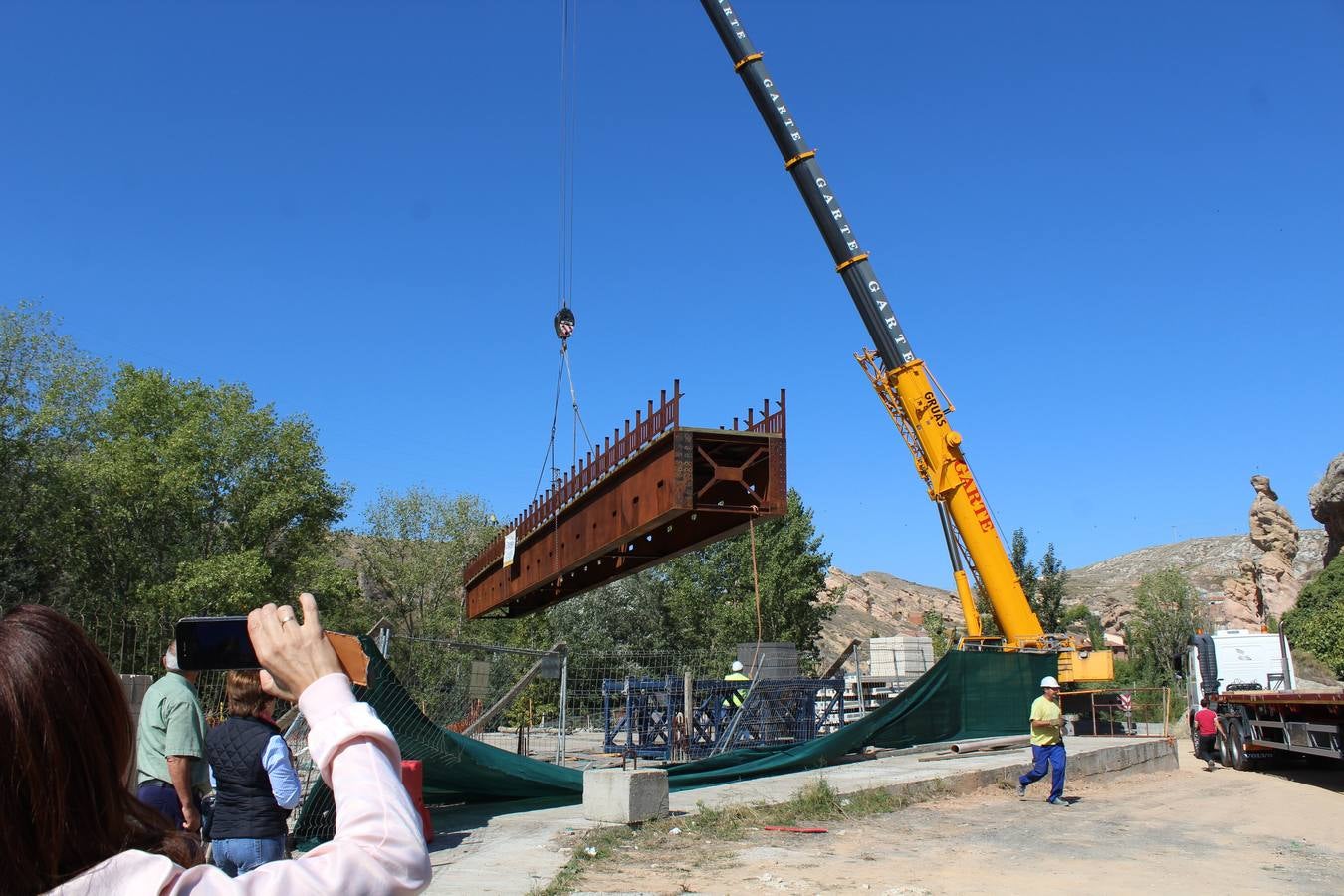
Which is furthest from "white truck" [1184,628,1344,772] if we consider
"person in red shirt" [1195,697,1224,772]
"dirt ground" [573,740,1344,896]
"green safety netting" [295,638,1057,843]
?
"green safety netting" [295,638,1057,843]

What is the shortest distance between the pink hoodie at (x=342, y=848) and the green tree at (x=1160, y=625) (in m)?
39.5

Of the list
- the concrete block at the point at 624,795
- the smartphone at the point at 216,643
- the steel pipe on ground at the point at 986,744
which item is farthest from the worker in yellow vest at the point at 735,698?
the smartphone at the point at 216,643

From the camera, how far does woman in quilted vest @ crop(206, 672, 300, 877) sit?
5.48m

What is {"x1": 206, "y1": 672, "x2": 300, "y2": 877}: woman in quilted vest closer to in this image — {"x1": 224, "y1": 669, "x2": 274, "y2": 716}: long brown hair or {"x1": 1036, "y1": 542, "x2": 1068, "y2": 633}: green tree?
{"x1": 224, "y1": 669, "x2": 274, "y2": 716}: long brown hair

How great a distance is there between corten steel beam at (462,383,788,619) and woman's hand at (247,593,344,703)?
1086 centimetres

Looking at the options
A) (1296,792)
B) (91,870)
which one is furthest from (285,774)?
(1296,792)

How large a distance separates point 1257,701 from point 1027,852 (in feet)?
29.1

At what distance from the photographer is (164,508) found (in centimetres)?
4066

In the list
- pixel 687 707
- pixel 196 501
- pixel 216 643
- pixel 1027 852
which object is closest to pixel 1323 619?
pixel 687 707

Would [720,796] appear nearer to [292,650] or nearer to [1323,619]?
[292,650]

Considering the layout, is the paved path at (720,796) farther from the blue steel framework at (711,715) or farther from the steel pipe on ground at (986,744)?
the blue steel framework at (711,715)

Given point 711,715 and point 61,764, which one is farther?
point 711,715

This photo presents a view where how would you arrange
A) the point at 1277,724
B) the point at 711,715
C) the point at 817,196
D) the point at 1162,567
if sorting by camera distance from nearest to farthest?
the point at 1277,724
the point at 711,715
the point at 817,196
the point at 1162,567

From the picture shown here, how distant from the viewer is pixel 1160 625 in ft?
153
